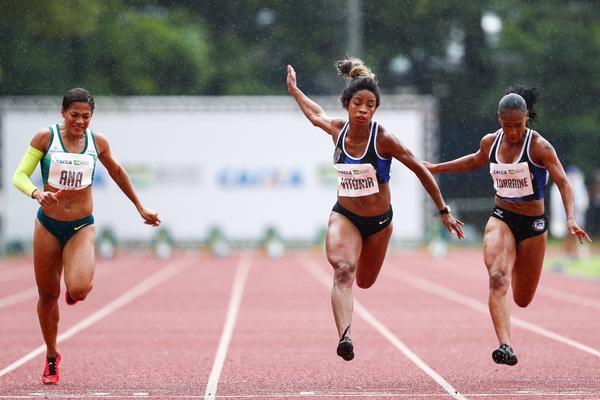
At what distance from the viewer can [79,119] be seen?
912 centimetres

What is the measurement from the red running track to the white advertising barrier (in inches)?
381

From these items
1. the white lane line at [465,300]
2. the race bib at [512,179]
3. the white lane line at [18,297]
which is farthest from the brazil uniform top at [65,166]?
the white lane line at [18,297]

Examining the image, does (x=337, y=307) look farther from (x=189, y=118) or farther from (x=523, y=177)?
(x=189, y=118)

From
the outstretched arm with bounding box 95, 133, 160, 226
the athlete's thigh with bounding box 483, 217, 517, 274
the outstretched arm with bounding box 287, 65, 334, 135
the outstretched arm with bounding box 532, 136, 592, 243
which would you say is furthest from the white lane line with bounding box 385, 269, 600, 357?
the outstretched arm with bounding box 95, 133, 160, 226

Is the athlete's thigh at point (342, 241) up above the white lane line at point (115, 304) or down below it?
above

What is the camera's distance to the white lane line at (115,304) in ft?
37.8

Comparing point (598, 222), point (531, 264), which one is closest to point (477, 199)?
point (598, 222)

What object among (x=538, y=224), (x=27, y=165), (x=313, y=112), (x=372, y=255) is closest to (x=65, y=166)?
(x=27, y=165)

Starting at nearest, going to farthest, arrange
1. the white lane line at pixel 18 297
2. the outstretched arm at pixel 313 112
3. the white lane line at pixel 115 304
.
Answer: the outstretched arm at pixel 313 112, the white lane line at pixel 115 304, the white lane line at pixel 18 297

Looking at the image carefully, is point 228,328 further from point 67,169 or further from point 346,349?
point 346,349

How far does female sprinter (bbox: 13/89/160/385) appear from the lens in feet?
30.0

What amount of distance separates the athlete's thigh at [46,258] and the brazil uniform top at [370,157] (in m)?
2.21

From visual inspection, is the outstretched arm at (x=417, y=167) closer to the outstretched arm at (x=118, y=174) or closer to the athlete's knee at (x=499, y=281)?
the athlete's knee at (x=499, y=281)

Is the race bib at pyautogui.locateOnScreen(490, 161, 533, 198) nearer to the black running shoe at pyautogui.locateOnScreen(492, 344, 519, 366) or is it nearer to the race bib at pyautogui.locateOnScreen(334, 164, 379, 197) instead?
the race bib at pyautogui.locateOnScreen(334, 164, 379, 197)
